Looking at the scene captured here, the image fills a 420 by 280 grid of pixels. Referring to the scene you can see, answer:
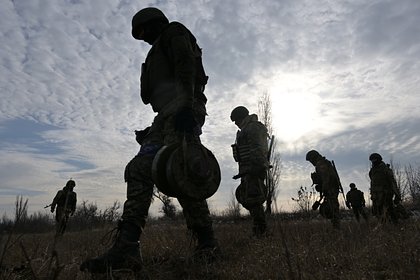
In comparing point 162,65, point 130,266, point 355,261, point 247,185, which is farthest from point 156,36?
point 247,185

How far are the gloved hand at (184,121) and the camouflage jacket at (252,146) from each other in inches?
116

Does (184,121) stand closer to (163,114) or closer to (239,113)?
(163,114)

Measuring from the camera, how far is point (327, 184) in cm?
886

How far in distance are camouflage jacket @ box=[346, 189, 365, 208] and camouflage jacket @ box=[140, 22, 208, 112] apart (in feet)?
35.0

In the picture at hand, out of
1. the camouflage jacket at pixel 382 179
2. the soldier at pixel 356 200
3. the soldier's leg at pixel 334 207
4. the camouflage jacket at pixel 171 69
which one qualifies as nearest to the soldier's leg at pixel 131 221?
the camouflage jacket at pixel 171 69

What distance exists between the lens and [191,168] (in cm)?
263

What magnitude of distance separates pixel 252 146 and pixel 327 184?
12.7 ft

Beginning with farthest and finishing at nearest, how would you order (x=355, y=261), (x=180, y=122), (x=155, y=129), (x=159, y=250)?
(x=159, y=250) < (x=155, y=129) < (x=180, y=122) < (x=355, y=261)

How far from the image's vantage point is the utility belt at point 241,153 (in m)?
5.90

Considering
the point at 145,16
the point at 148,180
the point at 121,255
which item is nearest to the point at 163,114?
the point at 148,180

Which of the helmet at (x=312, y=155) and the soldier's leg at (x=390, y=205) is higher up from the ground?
the helmet at (x=312, y=155)

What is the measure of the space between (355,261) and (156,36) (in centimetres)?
264

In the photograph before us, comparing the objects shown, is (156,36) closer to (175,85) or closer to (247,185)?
(175,85)

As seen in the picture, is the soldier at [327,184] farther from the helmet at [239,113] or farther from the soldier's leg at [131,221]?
the soldier's leg at [131,221]
